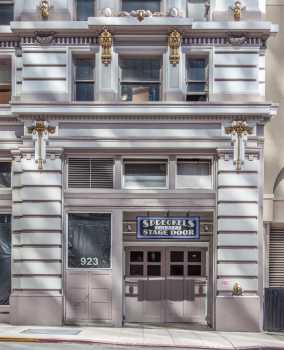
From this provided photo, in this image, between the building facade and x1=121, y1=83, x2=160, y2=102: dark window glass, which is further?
x1=121, y1=83, x2=160, y2=102: dark window glass

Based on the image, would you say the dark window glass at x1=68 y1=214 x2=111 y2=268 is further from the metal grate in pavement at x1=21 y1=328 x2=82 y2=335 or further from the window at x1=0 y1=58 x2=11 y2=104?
the window at x1=0 y1=58 x2=11 y2=104

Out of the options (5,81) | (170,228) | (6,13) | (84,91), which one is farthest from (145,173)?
(6,13)

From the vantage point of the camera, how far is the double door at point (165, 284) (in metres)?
19.7

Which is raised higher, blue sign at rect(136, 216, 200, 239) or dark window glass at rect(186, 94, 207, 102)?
dark window glass at rect(186, 94, 207, 102)

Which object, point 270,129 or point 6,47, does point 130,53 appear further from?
point 270,129

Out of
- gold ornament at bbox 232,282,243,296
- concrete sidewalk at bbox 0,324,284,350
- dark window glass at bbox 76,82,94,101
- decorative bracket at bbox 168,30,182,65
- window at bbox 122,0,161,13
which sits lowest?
concrete sidewalk at bbox 0,324,284,350

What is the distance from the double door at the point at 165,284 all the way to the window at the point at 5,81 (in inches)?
234

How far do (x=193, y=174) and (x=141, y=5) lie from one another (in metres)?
5.36

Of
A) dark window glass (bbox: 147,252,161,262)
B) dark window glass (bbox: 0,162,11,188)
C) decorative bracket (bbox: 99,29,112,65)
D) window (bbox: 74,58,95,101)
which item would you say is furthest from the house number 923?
decorative bracket (bbox: 99,29,112,65)

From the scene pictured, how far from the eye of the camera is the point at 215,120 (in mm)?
19141

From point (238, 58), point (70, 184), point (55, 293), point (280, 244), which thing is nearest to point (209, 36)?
point (238, 58)

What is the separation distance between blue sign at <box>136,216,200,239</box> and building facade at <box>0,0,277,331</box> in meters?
0.03

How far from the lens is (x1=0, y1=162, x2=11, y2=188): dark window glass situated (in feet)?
65.3

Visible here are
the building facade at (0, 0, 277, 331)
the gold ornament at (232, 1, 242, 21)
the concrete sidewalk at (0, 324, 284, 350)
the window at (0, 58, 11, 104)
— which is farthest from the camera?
the window at (0, 58, 11, 104)
